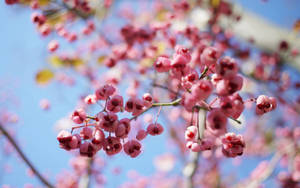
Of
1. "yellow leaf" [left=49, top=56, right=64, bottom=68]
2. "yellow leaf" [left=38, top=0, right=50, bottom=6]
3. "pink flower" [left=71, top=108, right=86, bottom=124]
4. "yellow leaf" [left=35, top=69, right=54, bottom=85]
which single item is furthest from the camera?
"yellow leaf" [left=49, top=56, right=64, bottom=68]

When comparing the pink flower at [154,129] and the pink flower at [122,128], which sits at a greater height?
the pink flower at [122,128]

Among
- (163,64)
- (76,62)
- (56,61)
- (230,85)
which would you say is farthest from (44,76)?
(230,85)

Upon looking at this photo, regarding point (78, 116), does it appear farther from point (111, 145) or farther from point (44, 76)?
point (44, 76)

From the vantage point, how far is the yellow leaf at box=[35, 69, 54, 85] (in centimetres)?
306

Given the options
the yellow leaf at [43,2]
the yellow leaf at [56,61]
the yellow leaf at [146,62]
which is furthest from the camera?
the yellow leaf at [56,61]

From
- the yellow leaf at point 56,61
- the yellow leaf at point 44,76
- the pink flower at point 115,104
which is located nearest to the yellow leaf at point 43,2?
the yellow leaf at point 44,76

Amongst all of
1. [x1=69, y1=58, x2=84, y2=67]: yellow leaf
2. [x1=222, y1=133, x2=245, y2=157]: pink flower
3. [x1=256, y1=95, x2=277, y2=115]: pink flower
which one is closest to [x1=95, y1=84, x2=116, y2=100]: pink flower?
[x1=222, y1=133, x2=245, y2=157]: pink flower

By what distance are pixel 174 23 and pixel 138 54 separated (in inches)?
22.9

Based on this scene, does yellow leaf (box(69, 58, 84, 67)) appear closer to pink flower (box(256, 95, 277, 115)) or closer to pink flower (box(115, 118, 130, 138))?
pink flower (box(115, 118, 130, 138))

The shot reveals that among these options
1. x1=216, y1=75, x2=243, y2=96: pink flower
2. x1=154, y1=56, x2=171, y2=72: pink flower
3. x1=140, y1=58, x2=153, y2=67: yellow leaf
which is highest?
x1=216, y1=75, x2=243, y2=96: pink flower

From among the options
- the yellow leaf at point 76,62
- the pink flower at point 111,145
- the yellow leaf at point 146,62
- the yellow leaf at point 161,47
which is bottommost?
the yellow leaf at point 76,62

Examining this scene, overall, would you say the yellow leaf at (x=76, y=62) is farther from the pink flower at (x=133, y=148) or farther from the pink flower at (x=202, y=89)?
the pink flower at (x=202, y=89)

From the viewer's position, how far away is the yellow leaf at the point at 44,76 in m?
3.06

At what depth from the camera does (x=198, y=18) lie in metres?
3.50
